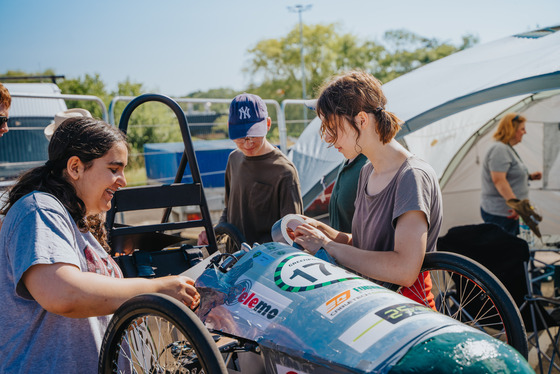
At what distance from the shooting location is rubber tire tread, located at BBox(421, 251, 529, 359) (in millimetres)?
1628

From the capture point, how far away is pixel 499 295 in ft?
5.45

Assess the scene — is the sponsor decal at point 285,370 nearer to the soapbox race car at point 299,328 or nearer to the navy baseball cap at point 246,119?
the soapbox race car at point 299,328

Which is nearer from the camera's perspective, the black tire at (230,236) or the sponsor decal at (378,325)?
the sponsor decal at (378,325)

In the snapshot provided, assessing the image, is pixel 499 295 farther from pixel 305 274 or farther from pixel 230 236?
pixel 230 236

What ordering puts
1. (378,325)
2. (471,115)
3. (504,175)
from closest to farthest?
1. (378,325)
2. (504,175)
3. (471,115)

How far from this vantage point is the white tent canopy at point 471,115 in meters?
4.08

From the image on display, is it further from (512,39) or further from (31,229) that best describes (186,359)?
(512,39)

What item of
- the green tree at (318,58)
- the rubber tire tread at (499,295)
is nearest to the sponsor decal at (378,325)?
the rubber tire tread at (499,295)

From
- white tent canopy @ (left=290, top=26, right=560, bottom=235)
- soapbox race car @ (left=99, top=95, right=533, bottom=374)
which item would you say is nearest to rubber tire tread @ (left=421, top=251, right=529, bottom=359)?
soapbox race car @ (left=99, top=95, right=533, bottom=374)

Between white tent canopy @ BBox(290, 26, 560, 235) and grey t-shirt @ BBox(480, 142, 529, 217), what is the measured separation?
1.85ft

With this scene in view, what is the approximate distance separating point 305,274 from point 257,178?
5.32ft

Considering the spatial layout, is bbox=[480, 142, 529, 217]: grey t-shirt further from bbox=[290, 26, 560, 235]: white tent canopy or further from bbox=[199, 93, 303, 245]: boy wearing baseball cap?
bbox=[199, 93, 303, 245]: boy wearing baseball cap

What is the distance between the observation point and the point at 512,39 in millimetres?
5406

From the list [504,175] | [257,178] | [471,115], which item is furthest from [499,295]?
[471,115]
